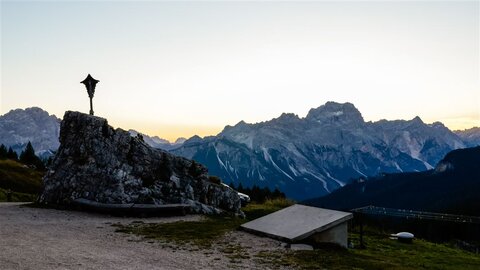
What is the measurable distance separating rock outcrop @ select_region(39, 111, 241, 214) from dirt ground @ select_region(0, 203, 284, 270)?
663cm

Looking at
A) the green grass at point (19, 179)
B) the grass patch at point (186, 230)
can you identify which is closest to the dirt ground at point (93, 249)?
the grass patch at point (186, 230)

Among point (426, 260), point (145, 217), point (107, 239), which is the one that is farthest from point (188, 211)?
point (426, 260)

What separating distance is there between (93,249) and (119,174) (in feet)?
56.3

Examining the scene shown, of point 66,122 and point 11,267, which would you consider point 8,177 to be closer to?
point 66,122

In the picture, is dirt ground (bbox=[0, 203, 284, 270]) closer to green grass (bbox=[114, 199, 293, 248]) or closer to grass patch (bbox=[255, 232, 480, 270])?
green grass (bbox=[114, 199, 293, 248])

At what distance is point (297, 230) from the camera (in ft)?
81.7

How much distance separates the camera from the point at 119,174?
36719mm

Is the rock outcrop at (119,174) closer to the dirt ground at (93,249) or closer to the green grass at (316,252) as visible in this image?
the green grass at (316,252)

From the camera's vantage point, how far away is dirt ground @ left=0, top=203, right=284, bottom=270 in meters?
17.2

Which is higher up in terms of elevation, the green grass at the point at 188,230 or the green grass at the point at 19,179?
the green grass at the point at 19,179

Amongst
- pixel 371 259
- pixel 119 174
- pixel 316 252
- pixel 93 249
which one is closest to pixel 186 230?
pixel 93 249

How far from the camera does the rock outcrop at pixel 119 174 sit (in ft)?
119

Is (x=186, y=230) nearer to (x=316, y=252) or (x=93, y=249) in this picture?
(x=93, y=249)

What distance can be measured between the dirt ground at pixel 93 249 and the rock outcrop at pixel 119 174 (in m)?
6.63
